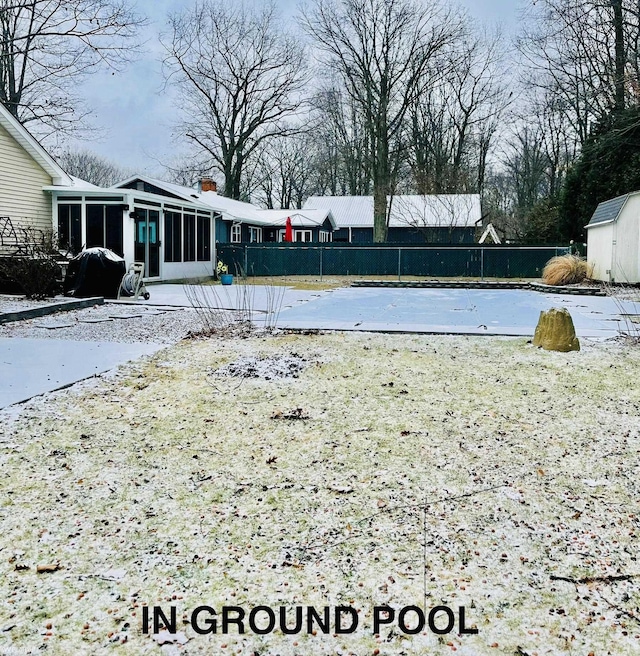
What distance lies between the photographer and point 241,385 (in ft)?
15.6

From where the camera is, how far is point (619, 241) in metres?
15.2

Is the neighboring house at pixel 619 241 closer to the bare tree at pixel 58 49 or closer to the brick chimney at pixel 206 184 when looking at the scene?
the bare tree at pixel 58 49

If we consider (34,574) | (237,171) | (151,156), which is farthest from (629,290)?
(151,156)

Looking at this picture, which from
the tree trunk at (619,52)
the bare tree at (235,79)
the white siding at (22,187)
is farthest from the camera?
the bare tree at (235,79)

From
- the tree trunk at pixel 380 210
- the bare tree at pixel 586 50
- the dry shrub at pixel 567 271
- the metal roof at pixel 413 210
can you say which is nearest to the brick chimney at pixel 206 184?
the metal roof at pixel 413 210

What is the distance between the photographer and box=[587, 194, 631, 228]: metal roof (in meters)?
15.3

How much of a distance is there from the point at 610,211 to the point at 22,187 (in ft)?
47.9

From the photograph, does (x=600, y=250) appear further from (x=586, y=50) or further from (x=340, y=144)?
(x=340, y=144)

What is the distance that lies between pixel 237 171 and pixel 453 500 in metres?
29.8

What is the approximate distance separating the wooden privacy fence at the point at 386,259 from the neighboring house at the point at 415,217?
2150 millimetres

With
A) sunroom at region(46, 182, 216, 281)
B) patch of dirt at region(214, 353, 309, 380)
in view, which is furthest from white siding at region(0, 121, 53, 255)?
patch of dirt at region(214, 353, 309, 380)

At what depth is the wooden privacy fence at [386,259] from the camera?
20.6 m

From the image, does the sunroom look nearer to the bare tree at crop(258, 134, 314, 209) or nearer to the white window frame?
the white window frame

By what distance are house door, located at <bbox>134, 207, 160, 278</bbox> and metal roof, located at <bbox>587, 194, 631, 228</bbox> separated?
11.7m
